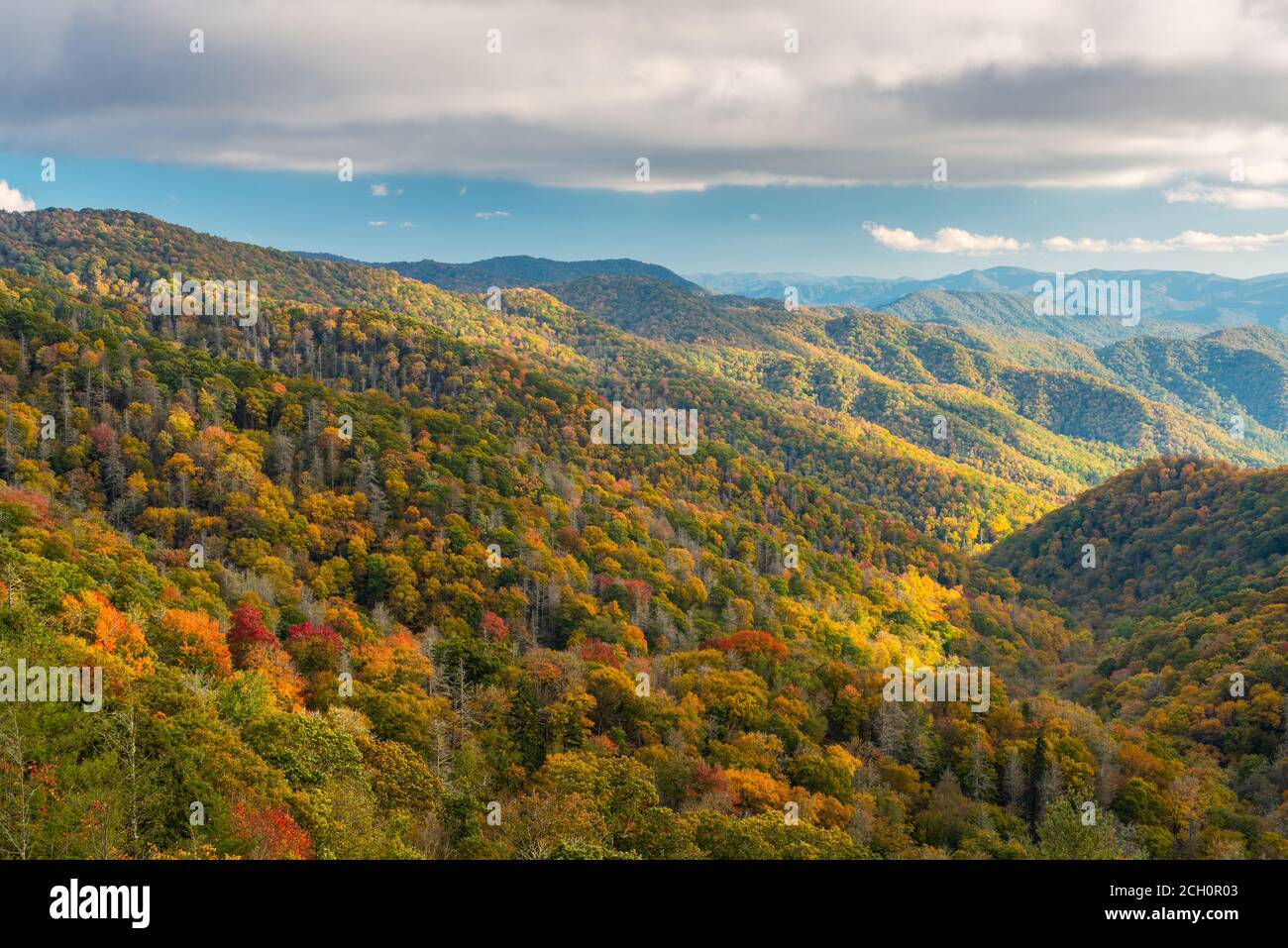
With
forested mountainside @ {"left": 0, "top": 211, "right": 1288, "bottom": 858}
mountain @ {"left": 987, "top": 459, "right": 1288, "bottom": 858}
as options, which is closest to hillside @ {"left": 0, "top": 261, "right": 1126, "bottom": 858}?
forested mountainside @ {"left": 0, "top": 211, "right": 1288, "bottom": 858}

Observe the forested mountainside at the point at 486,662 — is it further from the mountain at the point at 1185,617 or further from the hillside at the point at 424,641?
the mountain at the point at 1185,617

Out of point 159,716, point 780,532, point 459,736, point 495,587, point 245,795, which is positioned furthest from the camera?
point 780,532

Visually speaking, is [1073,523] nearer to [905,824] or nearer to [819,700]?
[819,700]

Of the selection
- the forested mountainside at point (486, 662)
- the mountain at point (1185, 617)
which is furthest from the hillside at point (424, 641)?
the mountain at point (1185, 617)

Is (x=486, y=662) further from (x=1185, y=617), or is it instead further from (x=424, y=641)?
(x=1185, y=617)

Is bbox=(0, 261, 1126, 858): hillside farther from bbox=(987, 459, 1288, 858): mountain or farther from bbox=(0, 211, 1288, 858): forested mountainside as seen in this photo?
bbox=(987, 459, 1288, 858): mountain

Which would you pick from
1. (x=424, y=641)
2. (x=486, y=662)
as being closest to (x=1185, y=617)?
(x=486, y=662)

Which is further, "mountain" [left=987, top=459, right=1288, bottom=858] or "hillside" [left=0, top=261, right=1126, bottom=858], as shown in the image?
"mountain" [left=987, top=459, right=1288, bottom=858]
